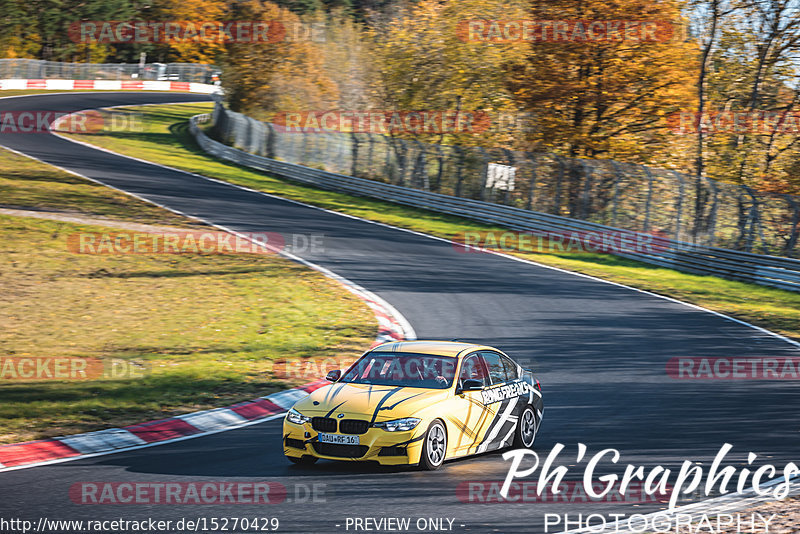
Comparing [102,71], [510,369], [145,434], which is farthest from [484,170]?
[102,71]

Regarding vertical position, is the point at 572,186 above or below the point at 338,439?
above

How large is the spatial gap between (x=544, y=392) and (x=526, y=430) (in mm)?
3145

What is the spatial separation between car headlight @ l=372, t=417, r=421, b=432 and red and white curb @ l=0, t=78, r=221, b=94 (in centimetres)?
5635

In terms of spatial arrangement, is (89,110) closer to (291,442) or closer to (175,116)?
(175,116)

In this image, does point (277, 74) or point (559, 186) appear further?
point (277, 74)

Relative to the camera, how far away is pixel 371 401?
372 inches

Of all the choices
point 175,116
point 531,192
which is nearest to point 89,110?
point 175,116

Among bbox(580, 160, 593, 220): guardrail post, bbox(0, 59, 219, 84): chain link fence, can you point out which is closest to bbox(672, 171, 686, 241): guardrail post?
bbox(580, 160, 593, 220): guardrail post

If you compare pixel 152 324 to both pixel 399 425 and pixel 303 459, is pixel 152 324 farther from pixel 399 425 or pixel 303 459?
pixel 399 425

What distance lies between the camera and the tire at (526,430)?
10.5 m

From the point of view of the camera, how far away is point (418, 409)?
926 cm

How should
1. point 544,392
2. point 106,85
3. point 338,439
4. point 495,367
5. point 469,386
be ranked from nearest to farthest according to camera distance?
point 338,439
point 469,386
point 495,367
point 544,392
point 106,85

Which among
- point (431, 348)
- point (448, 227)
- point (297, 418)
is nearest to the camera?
point (297, 418)

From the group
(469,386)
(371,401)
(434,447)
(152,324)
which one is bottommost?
(152,324)
